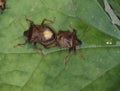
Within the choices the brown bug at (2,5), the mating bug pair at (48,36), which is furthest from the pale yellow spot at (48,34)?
the brown bug at (2,5)

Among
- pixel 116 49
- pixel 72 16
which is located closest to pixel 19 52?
pixel 72 16

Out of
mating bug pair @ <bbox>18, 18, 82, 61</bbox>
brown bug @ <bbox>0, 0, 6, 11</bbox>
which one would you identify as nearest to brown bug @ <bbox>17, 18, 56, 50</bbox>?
mating bug pair @ <bbox>18, 18, 82, 61</bbox>

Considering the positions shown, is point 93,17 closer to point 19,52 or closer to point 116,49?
point 116,49

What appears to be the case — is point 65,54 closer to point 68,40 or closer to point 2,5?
point 68,40

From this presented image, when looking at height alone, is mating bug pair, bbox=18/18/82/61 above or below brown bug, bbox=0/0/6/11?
below

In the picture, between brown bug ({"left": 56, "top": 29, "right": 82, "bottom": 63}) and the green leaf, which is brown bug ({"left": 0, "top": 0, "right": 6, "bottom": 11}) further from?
brown bug ({"left": 56, "top": 29, "right": 82, "bottom": 63})

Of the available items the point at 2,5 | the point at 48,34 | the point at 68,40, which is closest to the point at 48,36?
the point at 48,34

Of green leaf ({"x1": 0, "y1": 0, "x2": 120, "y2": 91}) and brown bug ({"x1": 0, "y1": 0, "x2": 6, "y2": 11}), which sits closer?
green leaf ({"x1": 0, "y1": 0, "x2": 120, "y2": 91})
